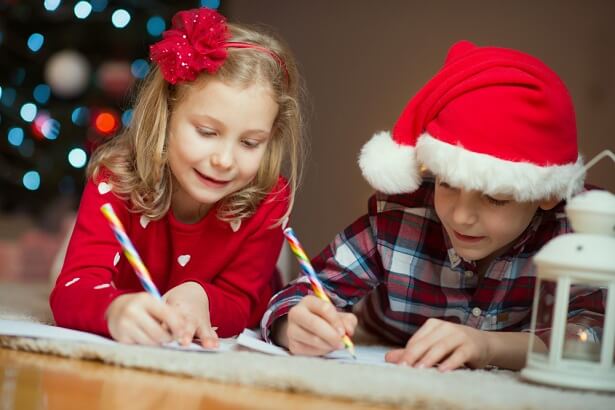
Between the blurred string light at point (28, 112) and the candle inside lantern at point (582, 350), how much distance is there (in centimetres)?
313

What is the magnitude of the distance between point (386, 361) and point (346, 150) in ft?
6.09

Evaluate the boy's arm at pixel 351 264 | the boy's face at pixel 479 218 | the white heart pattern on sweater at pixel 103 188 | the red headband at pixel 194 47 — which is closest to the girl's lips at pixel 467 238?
the boy's face at pixel 479 218

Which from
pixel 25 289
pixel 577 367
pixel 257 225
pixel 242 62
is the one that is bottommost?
pixel 25 289

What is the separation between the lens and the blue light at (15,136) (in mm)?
3840

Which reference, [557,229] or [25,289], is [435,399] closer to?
[557,229]

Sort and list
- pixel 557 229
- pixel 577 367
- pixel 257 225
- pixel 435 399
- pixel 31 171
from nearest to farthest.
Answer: pixel 435 399, pixel 577 367, pixel 557 229, pixel 257 225, pixel 31 171

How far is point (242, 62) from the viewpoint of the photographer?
5.14ft

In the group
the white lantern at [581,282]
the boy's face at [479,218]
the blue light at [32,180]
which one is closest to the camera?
the white lantern at [581,282]

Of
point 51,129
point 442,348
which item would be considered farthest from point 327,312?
point 51,129

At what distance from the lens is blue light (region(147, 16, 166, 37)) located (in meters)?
3.69

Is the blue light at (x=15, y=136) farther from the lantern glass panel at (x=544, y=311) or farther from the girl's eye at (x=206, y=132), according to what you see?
the lantern glass panel at (x=544, y=311)

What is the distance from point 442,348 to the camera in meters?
1.24

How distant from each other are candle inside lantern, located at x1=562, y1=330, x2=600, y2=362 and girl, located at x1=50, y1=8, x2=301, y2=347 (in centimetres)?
Answer: 53

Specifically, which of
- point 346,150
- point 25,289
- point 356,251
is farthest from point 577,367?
point 346,150
